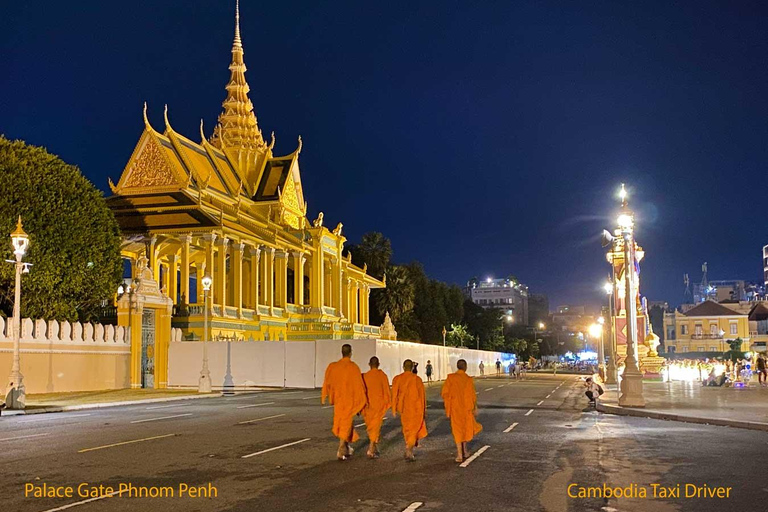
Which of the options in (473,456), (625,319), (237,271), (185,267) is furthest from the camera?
(237,271)

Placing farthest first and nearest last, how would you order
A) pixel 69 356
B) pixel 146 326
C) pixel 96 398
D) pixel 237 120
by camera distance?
pixel 237 120
pixel 146 326
pixel 69 356
pixel 96 398

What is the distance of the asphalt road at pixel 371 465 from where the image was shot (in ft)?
30.3

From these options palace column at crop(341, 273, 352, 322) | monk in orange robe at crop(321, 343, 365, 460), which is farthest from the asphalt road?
palace column at crop(341, 273, 352, 322)

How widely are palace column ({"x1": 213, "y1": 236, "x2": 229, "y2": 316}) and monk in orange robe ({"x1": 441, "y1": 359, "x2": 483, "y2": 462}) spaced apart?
37295 mm

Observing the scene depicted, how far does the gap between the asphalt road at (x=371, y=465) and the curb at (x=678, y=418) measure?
68cm

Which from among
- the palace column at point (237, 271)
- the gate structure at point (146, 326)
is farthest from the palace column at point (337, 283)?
the gate structure at point (146, 326)

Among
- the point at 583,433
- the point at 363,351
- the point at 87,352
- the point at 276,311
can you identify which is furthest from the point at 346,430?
the point at 276,311

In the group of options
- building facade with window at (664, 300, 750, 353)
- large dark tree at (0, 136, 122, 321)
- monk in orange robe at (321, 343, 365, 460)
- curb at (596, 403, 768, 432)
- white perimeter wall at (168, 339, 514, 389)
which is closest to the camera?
monk in orange robe at (321, 343, 365, 460)

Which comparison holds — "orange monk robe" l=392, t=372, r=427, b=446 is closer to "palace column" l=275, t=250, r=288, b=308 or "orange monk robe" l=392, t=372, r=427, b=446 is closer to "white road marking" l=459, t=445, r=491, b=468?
"white road marking" l=459, t=445, r=491, b=468

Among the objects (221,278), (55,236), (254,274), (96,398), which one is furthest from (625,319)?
(55,236)

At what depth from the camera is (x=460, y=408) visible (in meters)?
12.5

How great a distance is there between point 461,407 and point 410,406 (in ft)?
2.55

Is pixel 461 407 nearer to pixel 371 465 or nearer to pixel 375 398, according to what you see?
pixel 375 398

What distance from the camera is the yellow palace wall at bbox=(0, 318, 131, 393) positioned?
3062cm
